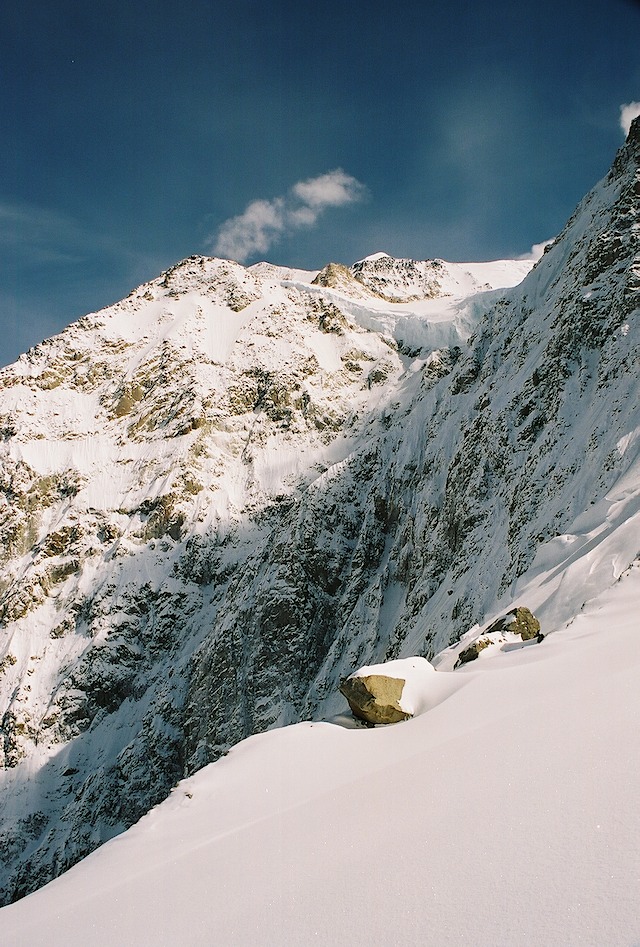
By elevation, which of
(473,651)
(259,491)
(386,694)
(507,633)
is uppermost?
(259,491)

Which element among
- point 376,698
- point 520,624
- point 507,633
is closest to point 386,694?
point 376,698

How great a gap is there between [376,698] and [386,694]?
0.22 metres

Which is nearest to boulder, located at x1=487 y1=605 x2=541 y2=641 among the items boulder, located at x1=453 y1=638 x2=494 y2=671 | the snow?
boulder, located at x1=453 y1=638 x2=494 y2=671

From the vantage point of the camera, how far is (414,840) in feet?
16.3

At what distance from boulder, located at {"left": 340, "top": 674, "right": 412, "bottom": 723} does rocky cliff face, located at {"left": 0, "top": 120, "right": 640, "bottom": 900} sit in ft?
62.7

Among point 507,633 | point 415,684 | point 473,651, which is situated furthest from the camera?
point 507,633

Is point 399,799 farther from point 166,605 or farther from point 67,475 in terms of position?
point 67,475

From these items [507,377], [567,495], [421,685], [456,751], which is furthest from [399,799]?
[507,377]

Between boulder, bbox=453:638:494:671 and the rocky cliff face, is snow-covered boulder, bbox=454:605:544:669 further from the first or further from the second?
the rocky cliff face

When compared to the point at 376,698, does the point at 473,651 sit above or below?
below

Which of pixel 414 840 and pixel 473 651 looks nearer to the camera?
pixel 414 840

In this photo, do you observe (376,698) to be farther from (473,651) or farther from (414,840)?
(414,840)

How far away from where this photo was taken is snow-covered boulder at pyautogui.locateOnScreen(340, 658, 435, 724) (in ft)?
32.3

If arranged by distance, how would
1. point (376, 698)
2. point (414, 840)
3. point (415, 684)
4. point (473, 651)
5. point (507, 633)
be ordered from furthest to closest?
point (507, 633) < point (473, 651) < point (415, 684) < point (376, 698) < point (414, 840)
